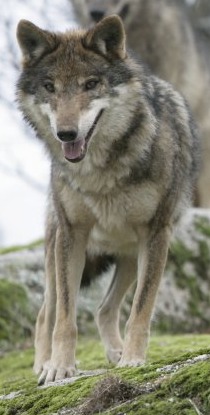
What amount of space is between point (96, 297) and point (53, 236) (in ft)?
9.99

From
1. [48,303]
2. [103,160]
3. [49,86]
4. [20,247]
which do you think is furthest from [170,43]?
[49,86]

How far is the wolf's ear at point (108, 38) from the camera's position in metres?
6.16

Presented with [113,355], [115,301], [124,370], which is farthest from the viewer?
[115,301]

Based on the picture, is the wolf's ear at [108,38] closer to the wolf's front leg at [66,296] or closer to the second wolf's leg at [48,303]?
the wolf's front leg at [66,296]

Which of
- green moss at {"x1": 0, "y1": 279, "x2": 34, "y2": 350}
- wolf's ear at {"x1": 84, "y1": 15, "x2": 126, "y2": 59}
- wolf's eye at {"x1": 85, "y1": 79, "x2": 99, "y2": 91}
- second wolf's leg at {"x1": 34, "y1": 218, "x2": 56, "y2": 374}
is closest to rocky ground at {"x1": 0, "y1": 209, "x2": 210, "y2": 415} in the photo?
green moss at {"x1": 0, "y1": 279, "x2": 34, "y2": 350}

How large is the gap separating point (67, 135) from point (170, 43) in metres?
10.4

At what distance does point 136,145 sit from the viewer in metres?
6.24

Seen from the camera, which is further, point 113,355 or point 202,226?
point 202,226

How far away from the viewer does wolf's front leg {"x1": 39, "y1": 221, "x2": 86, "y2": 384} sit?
19.6ft

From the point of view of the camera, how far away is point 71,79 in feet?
19.3

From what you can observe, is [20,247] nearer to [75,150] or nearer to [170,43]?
[75,150]

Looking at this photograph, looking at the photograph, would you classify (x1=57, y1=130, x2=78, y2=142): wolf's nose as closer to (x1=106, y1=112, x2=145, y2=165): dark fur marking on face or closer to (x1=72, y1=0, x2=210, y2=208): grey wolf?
(x1=106, y1=112, x2=145, y2=165): dark fur marking on face

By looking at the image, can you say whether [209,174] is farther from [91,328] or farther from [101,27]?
[101,27]

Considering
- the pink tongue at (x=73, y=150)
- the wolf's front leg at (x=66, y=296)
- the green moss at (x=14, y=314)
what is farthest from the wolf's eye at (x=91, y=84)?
the green moss at (x=14, y=314)
